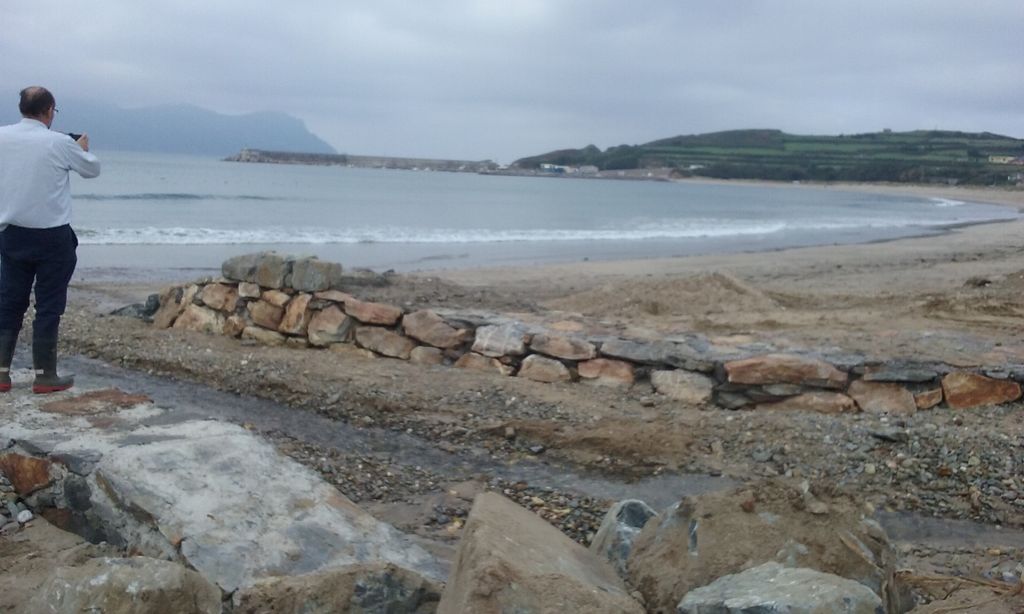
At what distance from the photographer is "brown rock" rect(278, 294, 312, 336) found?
8.17m

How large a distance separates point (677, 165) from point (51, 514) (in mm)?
116216

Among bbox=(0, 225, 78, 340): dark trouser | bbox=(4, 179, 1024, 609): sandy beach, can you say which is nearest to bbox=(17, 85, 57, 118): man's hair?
bbox=(0, 225, 78, 340): dark trouser

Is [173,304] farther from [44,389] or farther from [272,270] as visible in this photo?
[44,389]

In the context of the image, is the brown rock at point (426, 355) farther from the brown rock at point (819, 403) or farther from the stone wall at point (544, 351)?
the brown rock at point (819, 403)

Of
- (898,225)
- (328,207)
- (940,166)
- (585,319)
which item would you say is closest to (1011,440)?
(585,319)

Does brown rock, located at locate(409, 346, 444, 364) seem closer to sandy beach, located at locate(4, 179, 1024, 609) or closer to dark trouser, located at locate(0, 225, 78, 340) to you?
sandy beach, located at locate(4, 179, 1024, 609)

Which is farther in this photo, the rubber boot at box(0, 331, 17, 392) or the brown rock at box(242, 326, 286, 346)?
the brown rock at box(242, 326, 286, 346)

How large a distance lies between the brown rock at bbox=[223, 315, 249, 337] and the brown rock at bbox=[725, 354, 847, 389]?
4.75 meters

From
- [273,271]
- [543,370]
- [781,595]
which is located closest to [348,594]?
[781,595]

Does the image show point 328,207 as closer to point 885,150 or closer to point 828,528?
point 828,528

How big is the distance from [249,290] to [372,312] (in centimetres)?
152

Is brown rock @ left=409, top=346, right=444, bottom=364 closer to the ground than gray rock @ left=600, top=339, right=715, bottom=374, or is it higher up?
closer to the ground

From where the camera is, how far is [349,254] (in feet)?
70.1

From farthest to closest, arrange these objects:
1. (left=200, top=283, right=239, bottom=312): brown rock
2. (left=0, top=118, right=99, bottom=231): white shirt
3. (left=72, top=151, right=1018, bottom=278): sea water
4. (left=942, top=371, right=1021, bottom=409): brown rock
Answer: (left=72, top=151, right=1018, bottom=278): sea water < (left=200, top=283, right=239, bottom=312): brown rock < (left=942, top=371, right=1021, bottom=409): brown rock < (left=0, top=118, right=99, bottom=231): white shirt
